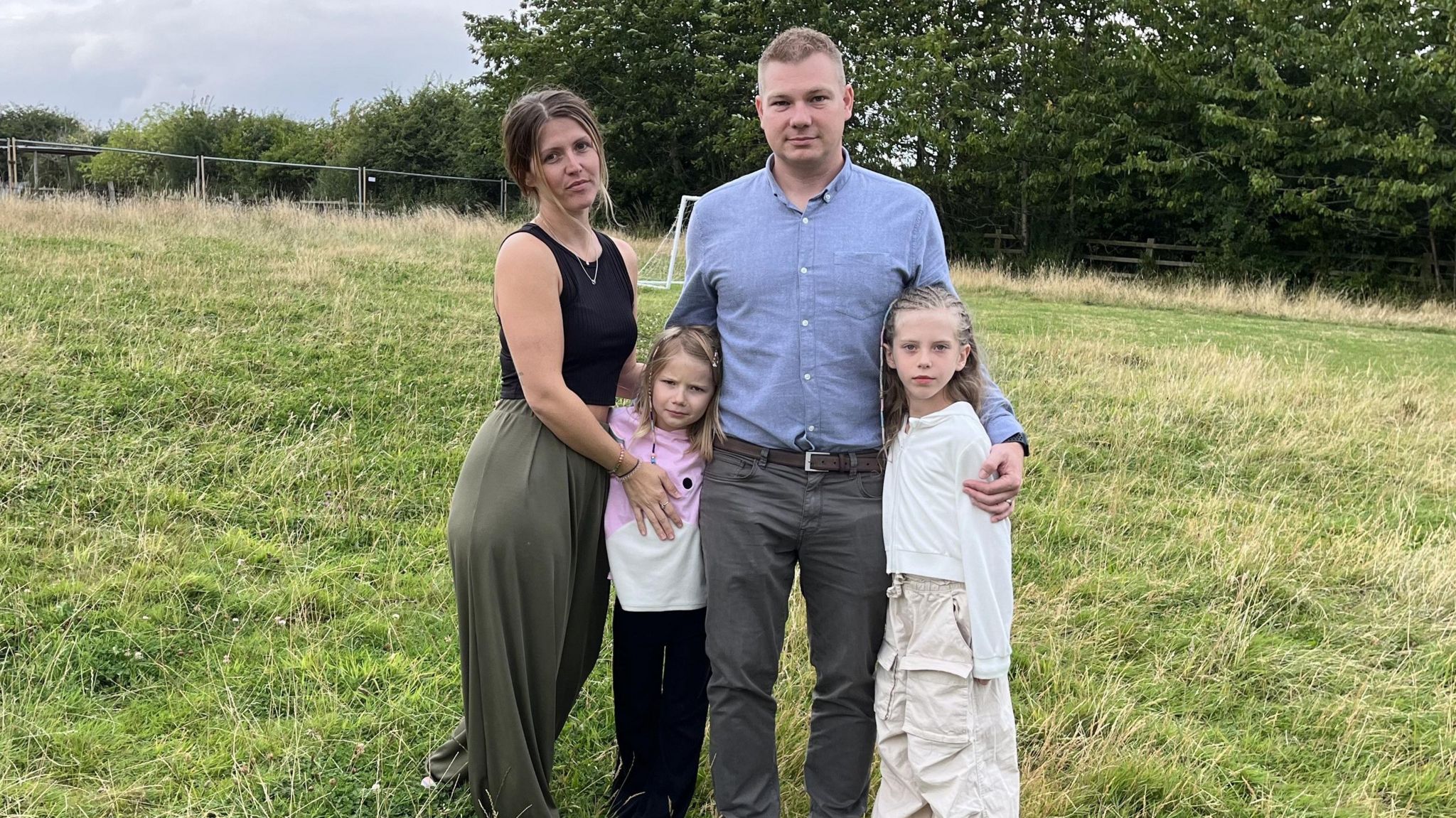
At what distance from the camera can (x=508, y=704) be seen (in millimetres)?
2508

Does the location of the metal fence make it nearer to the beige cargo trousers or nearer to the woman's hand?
the woman's hand

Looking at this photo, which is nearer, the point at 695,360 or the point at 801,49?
the point at 801,49

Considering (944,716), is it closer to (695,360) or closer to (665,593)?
(665,593)

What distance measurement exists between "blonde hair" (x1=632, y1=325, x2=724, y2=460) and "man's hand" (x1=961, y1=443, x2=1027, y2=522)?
2.36 feet

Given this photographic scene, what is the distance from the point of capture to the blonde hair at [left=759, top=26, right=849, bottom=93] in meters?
2.46

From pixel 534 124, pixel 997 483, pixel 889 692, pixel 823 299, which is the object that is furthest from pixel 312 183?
pixel 997 483

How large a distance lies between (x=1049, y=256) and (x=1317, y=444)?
1973cm

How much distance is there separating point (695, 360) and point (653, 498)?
1.31ft

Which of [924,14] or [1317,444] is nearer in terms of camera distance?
[1317,444]

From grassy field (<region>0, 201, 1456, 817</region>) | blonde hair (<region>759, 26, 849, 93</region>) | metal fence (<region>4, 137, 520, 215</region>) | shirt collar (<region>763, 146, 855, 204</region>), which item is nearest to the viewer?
blonde hair (<region>759, 26, 849, 93</region>)

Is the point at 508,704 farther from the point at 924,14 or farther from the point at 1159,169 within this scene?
the point at 924,14

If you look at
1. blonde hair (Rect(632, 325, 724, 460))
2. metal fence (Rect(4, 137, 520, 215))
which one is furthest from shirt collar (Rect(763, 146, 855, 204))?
metal fence (Rect(4, 137, 520, 215))

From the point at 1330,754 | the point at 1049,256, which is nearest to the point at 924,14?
the point at 1049,256

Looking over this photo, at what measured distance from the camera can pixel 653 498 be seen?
2627mm
